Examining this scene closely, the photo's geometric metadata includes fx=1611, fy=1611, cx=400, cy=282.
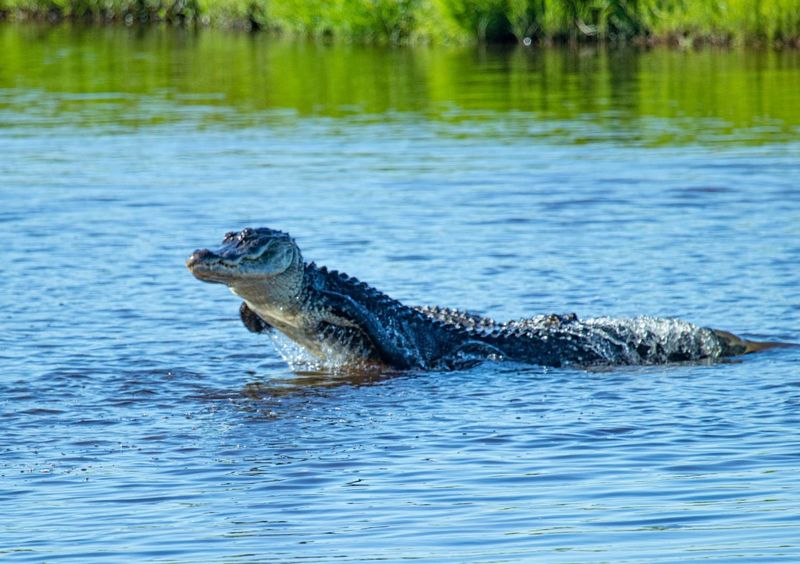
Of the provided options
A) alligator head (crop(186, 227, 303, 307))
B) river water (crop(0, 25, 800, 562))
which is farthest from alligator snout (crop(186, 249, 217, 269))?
river water (crop(0, 25, 800, 562))

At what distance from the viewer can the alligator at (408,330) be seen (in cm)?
994

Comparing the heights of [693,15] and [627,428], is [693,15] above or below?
above

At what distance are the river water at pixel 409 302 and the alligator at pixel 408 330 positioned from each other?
227mm

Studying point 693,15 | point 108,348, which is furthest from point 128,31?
point 108,348

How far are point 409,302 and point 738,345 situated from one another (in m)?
2.88

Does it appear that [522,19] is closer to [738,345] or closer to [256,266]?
[738,345]

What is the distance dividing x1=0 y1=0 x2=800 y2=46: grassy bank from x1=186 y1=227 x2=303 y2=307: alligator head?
28846 mm

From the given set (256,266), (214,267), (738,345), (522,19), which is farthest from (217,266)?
(522,19)

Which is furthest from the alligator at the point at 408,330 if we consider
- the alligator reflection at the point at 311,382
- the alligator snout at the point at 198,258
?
the alligator snout at the point at 198,258

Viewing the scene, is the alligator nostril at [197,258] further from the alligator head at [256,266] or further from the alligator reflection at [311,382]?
the alligator reflection at [311,382]

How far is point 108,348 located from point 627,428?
13.1 ft

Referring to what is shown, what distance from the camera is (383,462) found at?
794 centimetres

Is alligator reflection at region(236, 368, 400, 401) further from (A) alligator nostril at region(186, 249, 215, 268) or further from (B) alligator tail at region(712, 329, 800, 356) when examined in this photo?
(B) alligator tail at region(712, 329, 800, 356)

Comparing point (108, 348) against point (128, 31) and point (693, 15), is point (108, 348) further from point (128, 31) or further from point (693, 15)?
point (128, 31)
